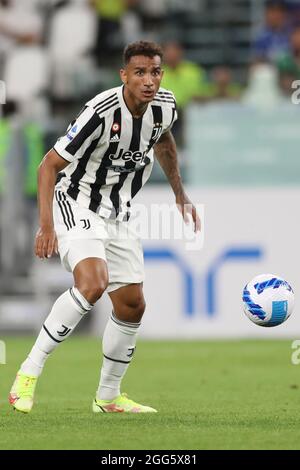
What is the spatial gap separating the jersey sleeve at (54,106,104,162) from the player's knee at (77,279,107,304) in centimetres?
80

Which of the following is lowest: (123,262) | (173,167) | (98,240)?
(123,262)

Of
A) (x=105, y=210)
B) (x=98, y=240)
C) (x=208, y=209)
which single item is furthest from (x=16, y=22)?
(x=98, y=240)

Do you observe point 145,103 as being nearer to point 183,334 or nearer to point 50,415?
point 50,415

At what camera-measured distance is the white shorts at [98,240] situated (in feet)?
25.1

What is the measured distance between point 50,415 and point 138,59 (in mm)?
2327

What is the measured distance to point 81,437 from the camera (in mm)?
6559

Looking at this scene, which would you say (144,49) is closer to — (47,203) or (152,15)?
(47,203)

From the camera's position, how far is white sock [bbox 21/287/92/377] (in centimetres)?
742

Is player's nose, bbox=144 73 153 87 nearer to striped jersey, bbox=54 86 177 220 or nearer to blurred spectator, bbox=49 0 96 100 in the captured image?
striped jersey, bbox=54 86 177 220

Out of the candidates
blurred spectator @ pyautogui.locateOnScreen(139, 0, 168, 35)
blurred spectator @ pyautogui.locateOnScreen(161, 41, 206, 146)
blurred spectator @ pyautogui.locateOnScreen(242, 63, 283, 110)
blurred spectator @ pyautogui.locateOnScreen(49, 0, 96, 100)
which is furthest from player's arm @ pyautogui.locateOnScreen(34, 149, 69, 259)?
blurred spectator @ pyautogui.locateOnScreen(139, 0, 168, 35)

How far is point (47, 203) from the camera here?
7414 millimetres

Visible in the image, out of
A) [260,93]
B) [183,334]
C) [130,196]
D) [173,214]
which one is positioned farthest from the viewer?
[260,93]

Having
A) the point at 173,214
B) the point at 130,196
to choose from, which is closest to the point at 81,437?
the point at 130,196

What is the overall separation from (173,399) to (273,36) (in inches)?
368
